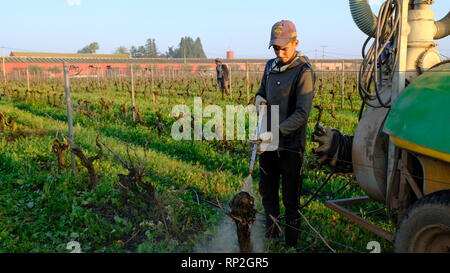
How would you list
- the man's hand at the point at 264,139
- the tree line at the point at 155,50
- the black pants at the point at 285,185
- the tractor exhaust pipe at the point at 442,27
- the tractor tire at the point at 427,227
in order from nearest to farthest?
the tractor tire at the point at 427,227
the tractor exhaust pipe at the point at 442,27
the man's hand at the point at 264,139
the black pants at the point at 285,185
the tree line at the point at 155,50

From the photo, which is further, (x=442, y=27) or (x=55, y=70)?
(x=55, y=70)

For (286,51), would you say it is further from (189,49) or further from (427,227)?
(189,49)

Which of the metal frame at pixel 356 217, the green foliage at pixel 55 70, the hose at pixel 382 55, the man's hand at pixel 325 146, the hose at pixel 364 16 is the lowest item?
the metal frame at pixel 356 217

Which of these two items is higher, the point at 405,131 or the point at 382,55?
the point at 382,55

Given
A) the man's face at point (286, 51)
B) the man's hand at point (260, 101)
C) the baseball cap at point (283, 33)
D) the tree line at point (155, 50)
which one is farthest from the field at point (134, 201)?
the tree line at point (155, 50)

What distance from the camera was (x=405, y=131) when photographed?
7.39ft

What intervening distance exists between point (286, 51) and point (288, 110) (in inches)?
19.8

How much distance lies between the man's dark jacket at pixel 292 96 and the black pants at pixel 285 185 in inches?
5.2

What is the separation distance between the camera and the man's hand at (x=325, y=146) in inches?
123
